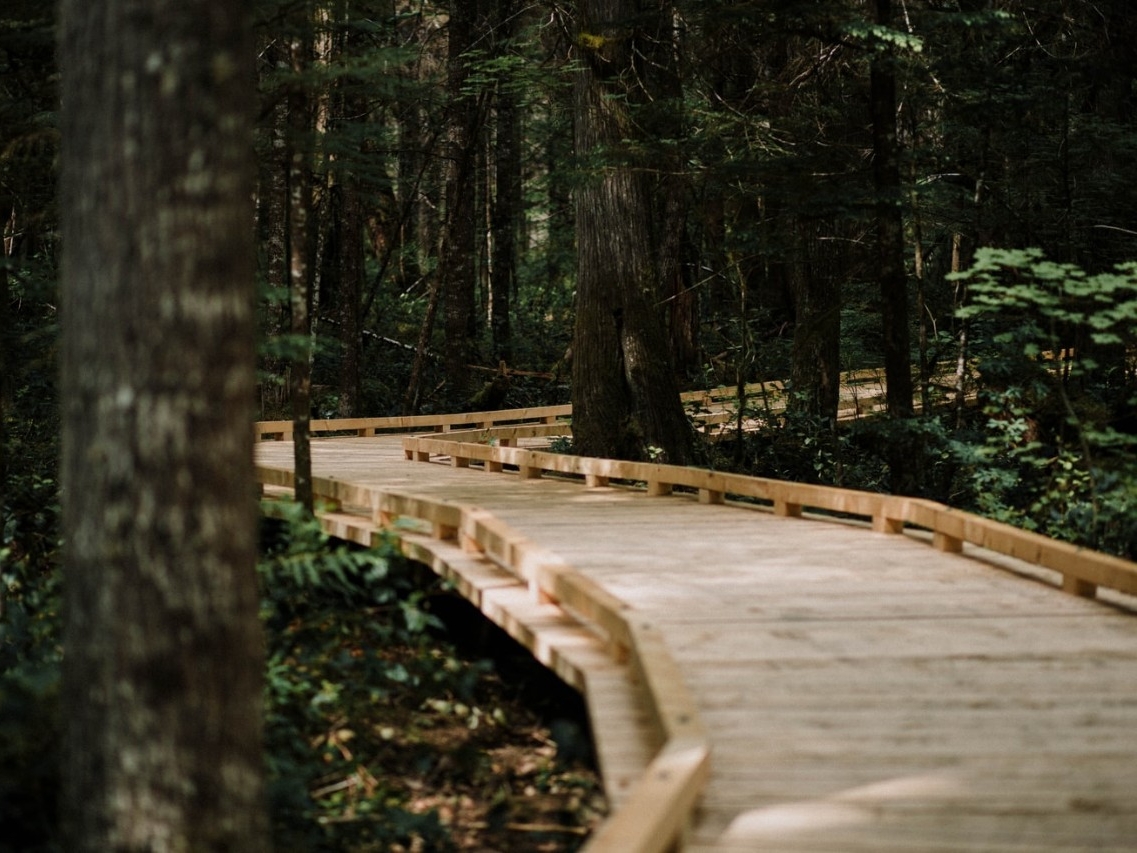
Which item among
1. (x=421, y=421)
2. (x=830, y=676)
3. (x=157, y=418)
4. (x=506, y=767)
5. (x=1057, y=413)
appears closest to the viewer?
(x=157, y=418)

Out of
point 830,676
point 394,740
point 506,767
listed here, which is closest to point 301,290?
point 394,740

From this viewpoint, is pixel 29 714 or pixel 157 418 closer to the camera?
pixel 157 418

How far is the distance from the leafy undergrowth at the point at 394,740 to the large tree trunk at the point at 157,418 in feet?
4.38

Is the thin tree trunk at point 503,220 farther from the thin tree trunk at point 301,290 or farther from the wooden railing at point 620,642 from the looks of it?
the wooden railing at point 620,642

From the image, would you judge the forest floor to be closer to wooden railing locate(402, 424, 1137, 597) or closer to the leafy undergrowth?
the leafy undergrowth

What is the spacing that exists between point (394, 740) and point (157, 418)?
13.4 ft

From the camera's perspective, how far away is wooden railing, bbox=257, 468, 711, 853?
13.1 feet

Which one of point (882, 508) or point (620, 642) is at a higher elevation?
point (882, 508)

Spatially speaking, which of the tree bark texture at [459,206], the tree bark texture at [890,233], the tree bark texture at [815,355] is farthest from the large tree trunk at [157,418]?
the tree bark texture at [459,206]

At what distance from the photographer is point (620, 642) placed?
6500 mm

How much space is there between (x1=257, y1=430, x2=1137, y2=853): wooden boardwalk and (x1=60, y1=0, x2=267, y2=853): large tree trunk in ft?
4.79

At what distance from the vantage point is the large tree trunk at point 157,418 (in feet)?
13.1

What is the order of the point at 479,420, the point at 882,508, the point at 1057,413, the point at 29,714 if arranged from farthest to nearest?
the point at 479,420 → the point at 1057,413 → the point at 882,508 → the point at 29,714

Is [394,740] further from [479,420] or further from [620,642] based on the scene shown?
[479,420]
